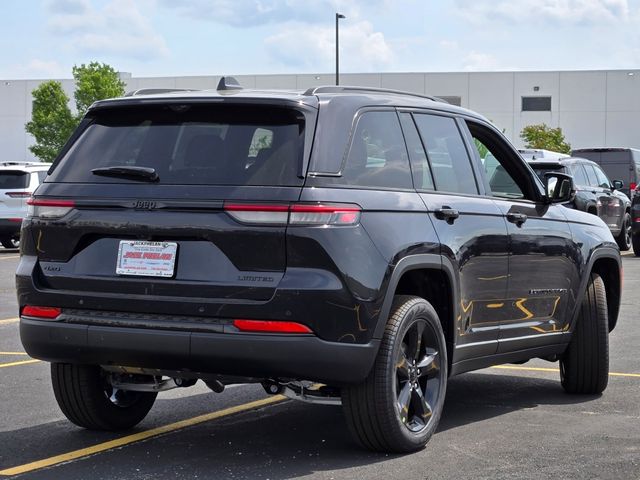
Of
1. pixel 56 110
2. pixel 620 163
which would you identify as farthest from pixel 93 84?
pixel 620 163

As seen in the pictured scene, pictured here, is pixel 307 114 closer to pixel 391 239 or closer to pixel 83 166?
pixel 391 239

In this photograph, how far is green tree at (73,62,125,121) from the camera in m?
69.3

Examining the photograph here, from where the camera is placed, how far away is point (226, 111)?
592 centimetres

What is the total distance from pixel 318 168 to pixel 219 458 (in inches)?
58.5

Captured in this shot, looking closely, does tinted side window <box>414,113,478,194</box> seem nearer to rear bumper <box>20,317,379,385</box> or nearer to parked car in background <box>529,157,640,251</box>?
rear bumper <box>20,317,379,385</box>

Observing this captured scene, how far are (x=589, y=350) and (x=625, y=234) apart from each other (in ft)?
63.4

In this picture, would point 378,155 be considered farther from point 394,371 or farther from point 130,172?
point 130,172

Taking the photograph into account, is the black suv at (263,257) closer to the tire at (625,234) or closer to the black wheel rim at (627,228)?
the tire at (625,234)

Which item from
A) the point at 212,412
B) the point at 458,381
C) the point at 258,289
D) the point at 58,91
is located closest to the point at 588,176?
the point at 458,381

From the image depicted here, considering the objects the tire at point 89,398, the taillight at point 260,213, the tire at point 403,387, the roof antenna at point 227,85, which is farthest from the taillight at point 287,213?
the tire at point 89,398

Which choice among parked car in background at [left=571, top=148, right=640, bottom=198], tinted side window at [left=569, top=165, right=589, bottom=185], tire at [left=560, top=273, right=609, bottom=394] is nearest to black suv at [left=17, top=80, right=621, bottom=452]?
tire at [left=560, top=273, right=609, bottom=394]

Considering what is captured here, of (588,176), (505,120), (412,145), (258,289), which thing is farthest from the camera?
(505,120)

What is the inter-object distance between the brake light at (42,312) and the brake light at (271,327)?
99cm

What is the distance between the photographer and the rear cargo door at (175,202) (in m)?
5.57
